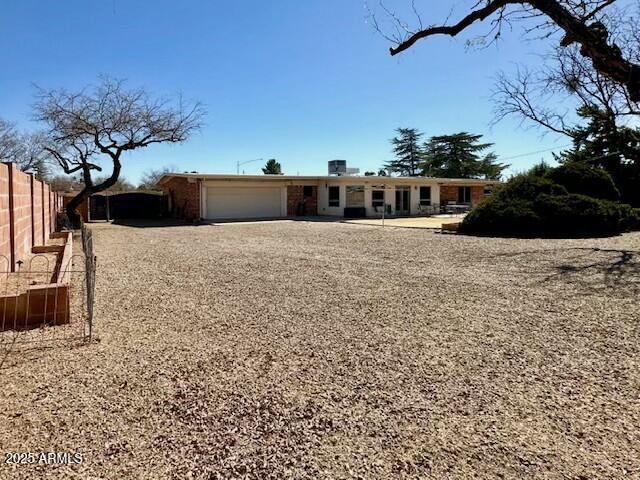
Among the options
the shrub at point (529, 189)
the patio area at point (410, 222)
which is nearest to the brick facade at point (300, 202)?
the patio area at point (410, 222)

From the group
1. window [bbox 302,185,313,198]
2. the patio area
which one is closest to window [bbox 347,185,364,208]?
window [bbox 302,185,313,198]

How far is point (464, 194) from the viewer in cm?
3147

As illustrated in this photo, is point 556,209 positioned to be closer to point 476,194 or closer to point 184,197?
point 476,194

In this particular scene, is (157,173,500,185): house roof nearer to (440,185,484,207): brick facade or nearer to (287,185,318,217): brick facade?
(287,185,318,217): brick facade

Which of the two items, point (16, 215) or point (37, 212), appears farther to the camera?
point (37, 212)

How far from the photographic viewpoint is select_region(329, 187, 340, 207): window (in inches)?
1054

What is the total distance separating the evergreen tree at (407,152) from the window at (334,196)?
28.2 metres

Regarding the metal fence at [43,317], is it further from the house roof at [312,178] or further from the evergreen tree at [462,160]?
the evergreen tree at [462,160]

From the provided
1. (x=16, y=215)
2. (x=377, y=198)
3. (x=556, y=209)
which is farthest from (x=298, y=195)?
(x=16, y=215)

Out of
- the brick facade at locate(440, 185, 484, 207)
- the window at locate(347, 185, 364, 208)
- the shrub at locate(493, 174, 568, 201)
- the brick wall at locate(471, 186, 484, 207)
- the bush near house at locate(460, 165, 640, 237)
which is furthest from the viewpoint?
the brick wall at locate(471, 186, 484, 207)

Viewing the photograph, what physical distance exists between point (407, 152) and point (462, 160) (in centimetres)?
849

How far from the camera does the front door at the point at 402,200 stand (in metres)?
28.1

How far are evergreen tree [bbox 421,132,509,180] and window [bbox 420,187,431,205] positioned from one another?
18.7 metres

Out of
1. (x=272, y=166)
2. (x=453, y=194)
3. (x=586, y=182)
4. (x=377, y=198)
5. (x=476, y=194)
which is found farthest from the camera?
(x=272, y=166)
